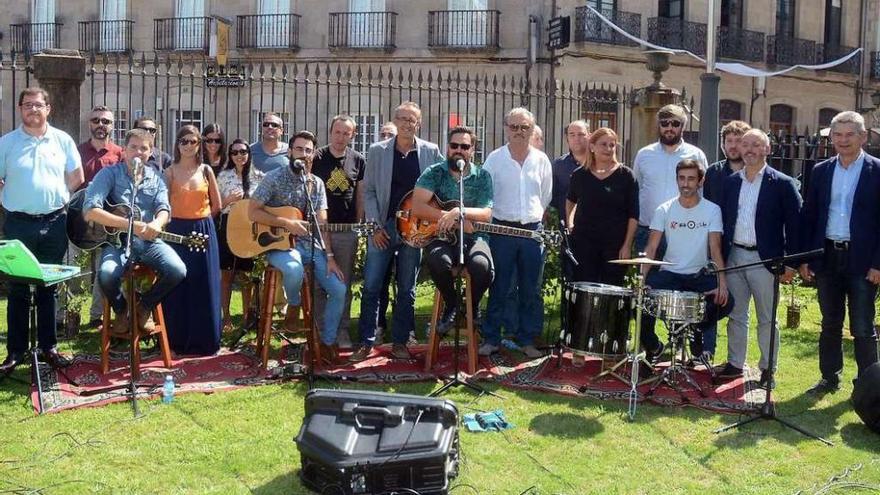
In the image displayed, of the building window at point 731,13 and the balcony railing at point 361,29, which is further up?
the building window at point 731,13

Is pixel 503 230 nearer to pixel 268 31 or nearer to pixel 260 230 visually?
pixel 260 230

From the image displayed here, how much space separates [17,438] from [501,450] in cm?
277

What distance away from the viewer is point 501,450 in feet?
17.7

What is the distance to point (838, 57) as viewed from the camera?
26281 mm

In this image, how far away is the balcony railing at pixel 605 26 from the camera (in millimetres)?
21438

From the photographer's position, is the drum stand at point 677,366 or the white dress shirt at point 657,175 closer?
the drum stand at point 677,366

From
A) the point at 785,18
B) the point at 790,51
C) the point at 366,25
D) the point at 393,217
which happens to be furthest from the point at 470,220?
the point at 785,18

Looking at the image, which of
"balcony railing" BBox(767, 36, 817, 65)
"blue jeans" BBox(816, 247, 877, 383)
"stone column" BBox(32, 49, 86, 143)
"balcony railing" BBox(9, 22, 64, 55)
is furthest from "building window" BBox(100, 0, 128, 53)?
"blue jeans" BBox(816, 247, 877, 383)

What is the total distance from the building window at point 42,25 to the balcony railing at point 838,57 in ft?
68.6

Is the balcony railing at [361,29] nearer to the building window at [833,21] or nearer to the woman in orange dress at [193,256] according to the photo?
the building window at [833,21]

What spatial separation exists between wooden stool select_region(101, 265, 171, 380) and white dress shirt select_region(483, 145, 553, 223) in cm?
268

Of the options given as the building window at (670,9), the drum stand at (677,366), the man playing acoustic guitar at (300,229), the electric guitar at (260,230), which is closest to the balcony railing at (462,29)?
the building window at (670,9)

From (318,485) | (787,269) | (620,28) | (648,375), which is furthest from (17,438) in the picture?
(620,28)

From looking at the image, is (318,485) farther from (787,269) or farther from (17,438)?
(787,269)
